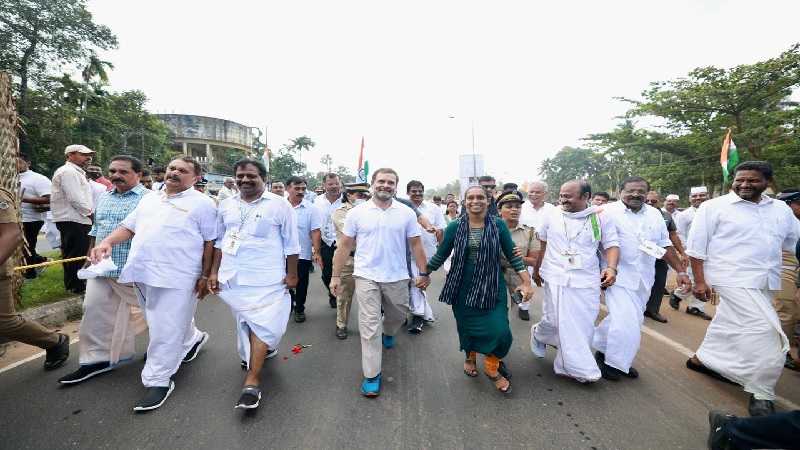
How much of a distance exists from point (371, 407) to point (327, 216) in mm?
3421

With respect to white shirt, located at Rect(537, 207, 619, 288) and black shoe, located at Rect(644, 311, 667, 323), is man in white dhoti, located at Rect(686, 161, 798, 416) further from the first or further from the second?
black shoe, located at Rect(644, 311, 667, 323)

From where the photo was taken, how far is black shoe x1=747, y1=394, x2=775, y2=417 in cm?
262

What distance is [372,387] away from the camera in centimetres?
283

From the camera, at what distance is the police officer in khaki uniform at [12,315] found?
255 centimetres

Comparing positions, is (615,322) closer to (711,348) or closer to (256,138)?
(711,348)

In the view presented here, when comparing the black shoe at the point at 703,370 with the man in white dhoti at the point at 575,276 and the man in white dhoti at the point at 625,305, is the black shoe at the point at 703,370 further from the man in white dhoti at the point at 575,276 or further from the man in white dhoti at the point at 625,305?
the man in white dhoti at the point at 575,276

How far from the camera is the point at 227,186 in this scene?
28.7 ft

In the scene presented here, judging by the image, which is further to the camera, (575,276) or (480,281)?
(575,276)

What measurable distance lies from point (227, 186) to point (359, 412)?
7678 millimetres

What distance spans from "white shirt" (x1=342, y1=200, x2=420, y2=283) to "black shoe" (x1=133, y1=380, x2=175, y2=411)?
171 centimetres

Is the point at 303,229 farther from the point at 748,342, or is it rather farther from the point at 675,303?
the point at 675,303

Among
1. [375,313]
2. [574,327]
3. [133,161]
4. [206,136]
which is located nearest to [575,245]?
[574,327]

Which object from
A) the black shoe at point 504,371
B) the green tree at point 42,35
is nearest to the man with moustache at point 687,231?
the black shoe at point 504,371

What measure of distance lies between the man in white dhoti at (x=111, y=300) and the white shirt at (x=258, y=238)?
94 cm
